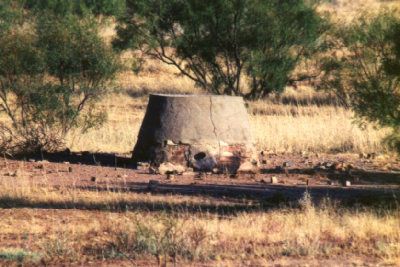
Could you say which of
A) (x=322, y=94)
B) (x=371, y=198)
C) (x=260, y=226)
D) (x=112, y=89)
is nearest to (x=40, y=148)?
(x=112, y=89)

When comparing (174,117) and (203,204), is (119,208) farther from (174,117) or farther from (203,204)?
(174,117)

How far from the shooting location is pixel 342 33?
1126 inches

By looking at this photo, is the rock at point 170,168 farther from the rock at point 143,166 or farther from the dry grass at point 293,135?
the dry grass at point 293,135

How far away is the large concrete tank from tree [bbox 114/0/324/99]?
12.0m

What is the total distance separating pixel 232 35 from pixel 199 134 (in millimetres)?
13415

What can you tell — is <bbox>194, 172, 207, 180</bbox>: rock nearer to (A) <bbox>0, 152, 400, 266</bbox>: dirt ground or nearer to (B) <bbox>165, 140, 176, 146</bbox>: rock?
(A) <bbox>0, 152, 400, 266</bbox>: dirt ground

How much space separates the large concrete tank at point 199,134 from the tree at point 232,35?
11971 mm

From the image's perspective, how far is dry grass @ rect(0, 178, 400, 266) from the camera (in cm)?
859

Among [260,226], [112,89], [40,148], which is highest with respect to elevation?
[112,89]

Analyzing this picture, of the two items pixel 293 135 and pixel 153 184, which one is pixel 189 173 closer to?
pixel 153 184

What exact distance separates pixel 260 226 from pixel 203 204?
6.64 feet

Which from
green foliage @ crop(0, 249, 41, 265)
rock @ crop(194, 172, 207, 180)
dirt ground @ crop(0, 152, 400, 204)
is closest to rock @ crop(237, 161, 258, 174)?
dirt ground @ crop(0, 152, 400, 204)

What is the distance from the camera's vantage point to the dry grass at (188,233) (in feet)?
28.2

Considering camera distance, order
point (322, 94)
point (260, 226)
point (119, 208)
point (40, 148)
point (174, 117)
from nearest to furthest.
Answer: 1. point (260, 226)
2. point (119, 208)
3. point (174, 117)
4. point (40, 148)
5. point (322, 94)
